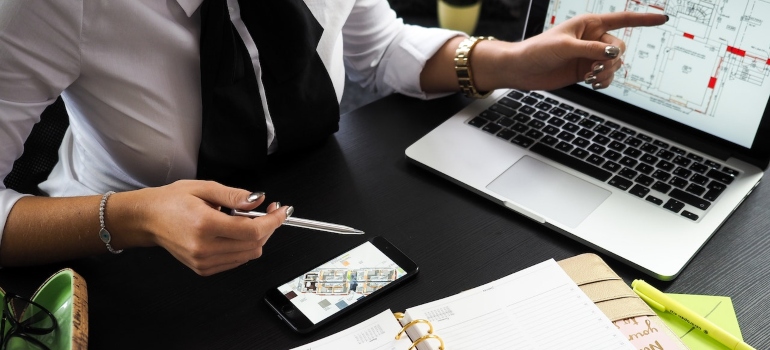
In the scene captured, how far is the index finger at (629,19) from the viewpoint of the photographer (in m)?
0.94

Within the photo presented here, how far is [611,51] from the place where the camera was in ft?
3.12

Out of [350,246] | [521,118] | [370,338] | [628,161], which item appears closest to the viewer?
[370,338]

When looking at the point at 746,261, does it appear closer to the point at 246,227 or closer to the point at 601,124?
the point at 601,124

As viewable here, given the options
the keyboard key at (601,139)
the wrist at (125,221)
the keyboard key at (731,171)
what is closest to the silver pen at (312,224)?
the wrist at (125,221)

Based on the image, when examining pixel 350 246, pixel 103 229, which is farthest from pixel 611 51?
pixel 103 229

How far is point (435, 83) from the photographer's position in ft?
3.69

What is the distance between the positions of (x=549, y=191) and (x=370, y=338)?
0.34 metres

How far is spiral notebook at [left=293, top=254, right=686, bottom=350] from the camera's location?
0.72 m

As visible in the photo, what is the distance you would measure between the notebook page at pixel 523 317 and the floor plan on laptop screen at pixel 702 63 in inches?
13.2

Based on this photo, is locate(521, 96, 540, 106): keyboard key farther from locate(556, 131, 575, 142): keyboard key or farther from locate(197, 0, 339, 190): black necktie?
locate(197, 0, 339, 190): black necktie

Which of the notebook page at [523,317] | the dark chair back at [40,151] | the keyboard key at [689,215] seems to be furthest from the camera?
the dark chair back at [40,151]

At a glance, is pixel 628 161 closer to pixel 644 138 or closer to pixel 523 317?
pixel 644 138

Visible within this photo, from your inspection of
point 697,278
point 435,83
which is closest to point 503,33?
point 435,83

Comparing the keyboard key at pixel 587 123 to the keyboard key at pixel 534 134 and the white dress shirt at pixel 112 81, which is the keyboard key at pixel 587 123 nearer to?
the keyboard key at pixel 534 134
